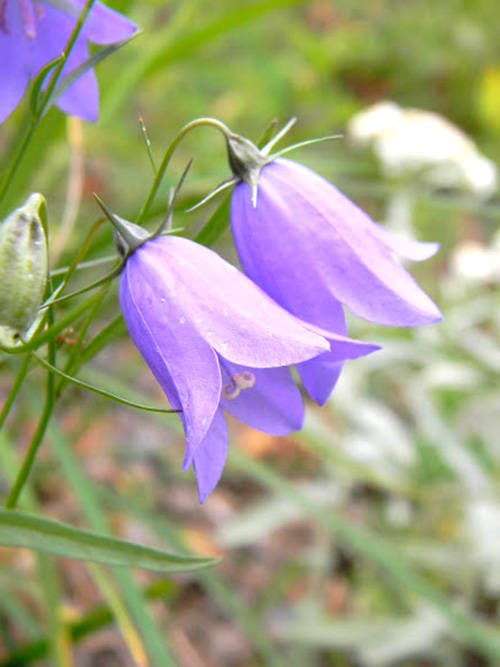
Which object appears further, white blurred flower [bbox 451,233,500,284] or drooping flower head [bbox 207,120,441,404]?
white blurred flower [bbox 451,233,500,284]

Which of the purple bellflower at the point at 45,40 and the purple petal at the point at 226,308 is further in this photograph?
the purple bellflower at the point at 45,40

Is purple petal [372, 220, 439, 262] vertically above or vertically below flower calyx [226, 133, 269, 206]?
below

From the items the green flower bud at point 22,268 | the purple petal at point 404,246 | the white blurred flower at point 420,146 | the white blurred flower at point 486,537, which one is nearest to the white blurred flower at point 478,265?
the white blurred flower at point 420,146

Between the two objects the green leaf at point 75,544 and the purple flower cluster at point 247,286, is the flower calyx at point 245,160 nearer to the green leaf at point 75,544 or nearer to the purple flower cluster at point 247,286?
the purple flower cluster at point 247,286

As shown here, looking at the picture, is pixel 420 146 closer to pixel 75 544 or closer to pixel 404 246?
pixel 404 246

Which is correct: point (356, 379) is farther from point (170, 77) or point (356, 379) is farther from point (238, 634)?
point (170, 77)

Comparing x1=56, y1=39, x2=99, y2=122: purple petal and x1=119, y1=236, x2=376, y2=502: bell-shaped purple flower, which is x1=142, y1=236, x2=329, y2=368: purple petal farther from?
x1=56, y1=39, x2=99, y2=122: purple petal

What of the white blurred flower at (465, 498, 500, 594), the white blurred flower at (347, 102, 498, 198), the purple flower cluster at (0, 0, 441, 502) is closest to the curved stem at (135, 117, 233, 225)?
the purple flower cluster at (0, 0, 441, 502)
